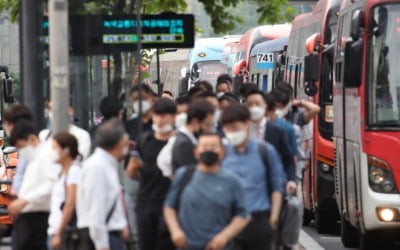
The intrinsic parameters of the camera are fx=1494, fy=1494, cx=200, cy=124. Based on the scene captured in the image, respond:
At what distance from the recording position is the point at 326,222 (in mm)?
20891

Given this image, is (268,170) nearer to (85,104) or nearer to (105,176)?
(105,176)

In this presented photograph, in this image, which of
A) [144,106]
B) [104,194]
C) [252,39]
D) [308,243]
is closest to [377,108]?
[144,106]

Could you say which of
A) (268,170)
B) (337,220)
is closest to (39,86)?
(268,170)

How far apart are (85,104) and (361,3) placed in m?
3.98

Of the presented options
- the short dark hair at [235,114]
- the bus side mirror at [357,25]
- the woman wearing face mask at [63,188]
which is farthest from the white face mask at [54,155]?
the bus side mirror at [357,25]

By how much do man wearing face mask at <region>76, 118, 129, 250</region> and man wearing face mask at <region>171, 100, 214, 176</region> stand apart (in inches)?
34.4

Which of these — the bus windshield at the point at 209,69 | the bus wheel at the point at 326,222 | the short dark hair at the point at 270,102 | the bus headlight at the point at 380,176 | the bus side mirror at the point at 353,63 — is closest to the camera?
the short dark hair at the point at 270,102

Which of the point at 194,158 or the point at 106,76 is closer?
the point at 194,158

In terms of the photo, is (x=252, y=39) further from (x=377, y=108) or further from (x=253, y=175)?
(x=253, y=175)

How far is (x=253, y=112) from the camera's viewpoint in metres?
13.0

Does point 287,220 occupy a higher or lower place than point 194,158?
lower

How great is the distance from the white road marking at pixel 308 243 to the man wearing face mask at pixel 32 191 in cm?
702

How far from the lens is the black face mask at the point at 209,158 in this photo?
990cm

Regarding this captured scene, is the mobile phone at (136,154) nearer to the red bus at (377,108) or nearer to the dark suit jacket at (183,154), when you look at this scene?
the dark suit jacket at (183,154)
